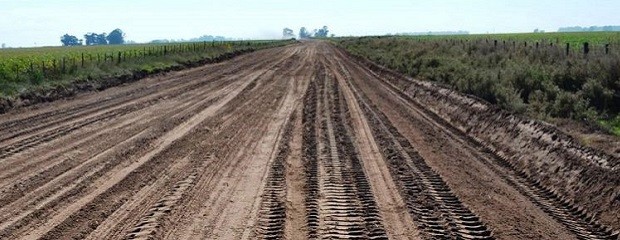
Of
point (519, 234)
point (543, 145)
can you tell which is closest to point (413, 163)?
point (543, 145)

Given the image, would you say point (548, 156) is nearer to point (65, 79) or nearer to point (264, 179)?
point (264, 179)

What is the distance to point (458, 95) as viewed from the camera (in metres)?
18.1

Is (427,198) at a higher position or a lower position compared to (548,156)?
lower

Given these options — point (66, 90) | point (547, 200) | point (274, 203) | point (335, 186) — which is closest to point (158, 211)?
point (274, 203)

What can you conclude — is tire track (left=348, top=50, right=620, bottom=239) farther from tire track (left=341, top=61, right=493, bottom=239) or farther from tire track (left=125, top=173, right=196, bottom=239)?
tire track (left=125, top=173, right=196, bottom=239)

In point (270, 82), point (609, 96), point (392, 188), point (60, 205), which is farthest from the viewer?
point (270, 82)

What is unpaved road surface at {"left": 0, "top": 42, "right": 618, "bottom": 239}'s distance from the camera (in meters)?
7.28

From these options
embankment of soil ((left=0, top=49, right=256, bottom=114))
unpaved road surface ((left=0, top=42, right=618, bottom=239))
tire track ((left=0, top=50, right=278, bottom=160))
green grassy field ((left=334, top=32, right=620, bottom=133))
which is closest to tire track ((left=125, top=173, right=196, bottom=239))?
unpaved road surface ((left=0, top=42, right=618, bottom=239))

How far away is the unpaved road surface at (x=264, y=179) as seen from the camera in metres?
7.28

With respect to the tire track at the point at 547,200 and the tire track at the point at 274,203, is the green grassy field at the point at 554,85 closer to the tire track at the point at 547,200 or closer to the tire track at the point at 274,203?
the tire track at the point at 547,200

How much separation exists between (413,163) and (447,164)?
0.62 metres

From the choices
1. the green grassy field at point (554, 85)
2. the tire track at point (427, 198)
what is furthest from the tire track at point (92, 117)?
the green grassy field at point (554, 85)

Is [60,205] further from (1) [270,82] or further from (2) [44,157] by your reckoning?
(1) [270,82]

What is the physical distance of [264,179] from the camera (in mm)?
9516
